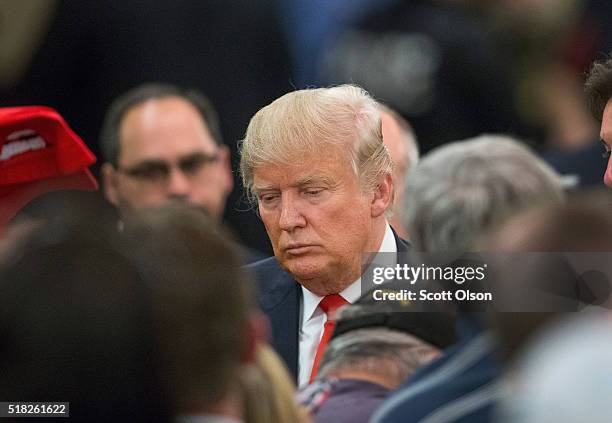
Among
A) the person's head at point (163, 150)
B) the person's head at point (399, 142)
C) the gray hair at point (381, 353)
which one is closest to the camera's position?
the gray hair at point (381, 353)

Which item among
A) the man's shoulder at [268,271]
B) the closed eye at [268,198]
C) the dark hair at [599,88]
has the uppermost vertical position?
the dark hair at [599,88]

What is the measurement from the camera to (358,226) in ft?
10.7

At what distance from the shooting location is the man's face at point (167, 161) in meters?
4.29

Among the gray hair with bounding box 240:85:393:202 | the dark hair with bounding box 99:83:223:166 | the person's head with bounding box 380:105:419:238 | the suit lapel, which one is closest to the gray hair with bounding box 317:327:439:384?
the suit lapel

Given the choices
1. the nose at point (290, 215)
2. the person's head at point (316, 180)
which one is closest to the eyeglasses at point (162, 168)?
the person's head at point (316, 180)

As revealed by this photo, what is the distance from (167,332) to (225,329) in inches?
3.9

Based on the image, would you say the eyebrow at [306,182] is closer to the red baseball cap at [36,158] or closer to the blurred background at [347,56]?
the red baseball cap at [36,158]

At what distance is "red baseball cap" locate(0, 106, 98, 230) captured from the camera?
125 inches

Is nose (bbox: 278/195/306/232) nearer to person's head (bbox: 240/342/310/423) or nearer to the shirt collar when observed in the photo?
the shirt collar

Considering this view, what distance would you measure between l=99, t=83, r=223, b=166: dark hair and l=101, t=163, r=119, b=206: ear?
0.03 metres

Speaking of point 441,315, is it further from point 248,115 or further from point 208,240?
point 248,115

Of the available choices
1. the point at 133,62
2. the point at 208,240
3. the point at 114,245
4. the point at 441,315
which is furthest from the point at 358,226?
the point at 133,62

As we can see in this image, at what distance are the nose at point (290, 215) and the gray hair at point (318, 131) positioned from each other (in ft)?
0.32

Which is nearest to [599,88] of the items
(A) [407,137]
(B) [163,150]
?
(A) [407,137]
